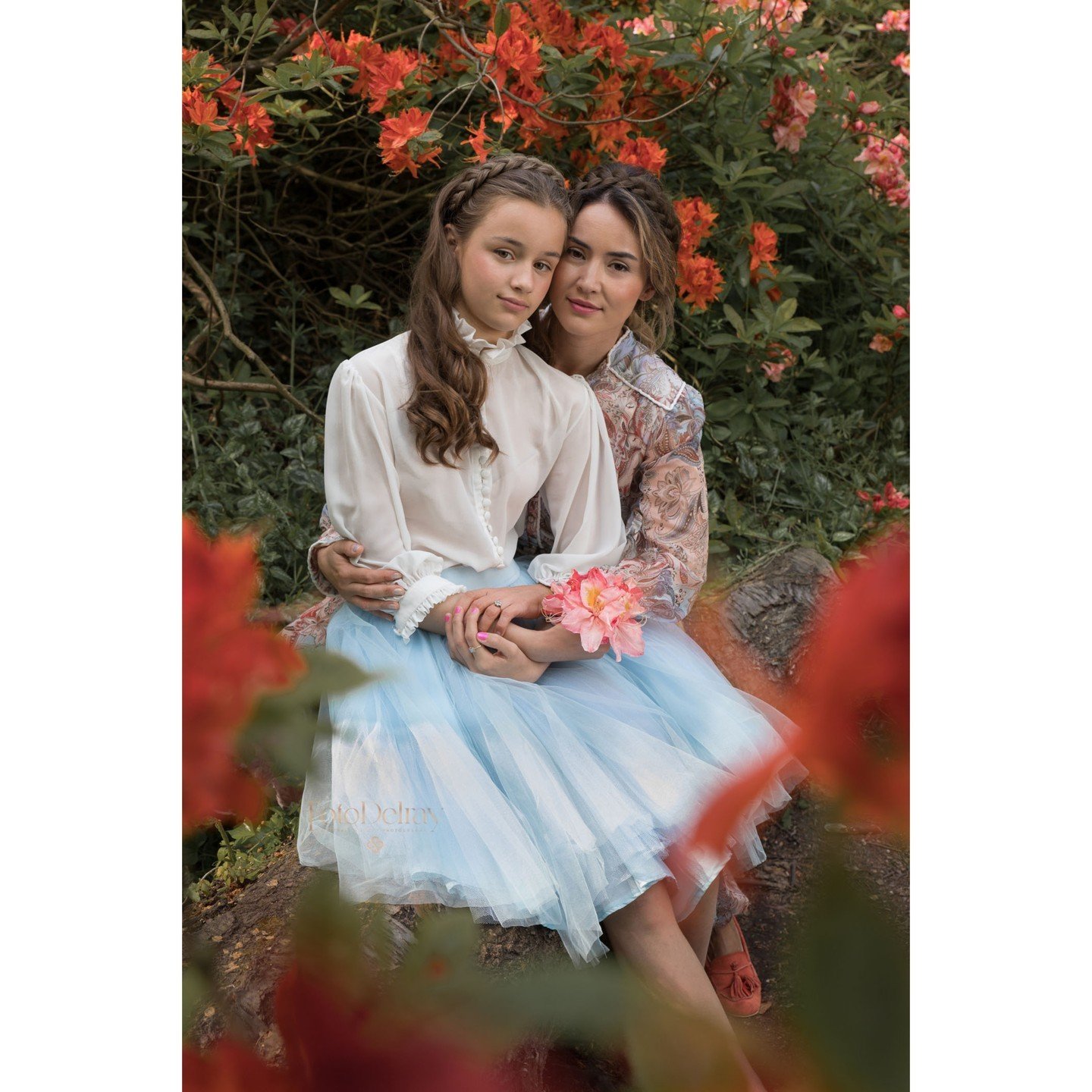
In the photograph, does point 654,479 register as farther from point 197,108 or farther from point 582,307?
point 197,108

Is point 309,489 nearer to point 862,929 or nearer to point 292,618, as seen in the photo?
point 292,618

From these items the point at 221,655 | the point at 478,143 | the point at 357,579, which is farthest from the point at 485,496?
the point at 221,655

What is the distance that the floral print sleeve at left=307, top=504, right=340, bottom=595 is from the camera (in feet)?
4.03

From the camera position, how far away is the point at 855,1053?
0.43m

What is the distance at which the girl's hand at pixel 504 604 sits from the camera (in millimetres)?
1203

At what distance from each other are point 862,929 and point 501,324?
34.5 inches

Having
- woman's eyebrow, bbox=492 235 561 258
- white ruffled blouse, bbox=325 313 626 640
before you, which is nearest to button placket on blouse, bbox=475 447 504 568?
white ruffled blouse, bbox=325 313 626 640

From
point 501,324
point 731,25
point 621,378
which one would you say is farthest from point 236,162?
point 731,25

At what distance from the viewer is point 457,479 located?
1.22 metres

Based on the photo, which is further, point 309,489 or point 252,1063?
point 309,489

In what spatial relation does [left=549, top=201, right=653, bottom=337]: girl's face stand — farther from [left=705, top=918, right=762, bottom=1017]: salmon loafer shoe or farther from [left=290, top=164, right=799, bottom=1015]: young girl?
[left=705, top=918, right=762, bottom=1017]: salmon loafer shoe

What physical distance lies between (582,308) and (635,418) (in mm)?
138

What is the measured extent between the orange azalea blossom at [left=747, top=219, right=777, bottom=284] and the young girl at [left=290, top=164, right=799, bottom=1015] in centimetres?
10

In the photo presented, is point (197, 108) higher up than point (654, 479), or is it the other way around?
point (197, 108)
